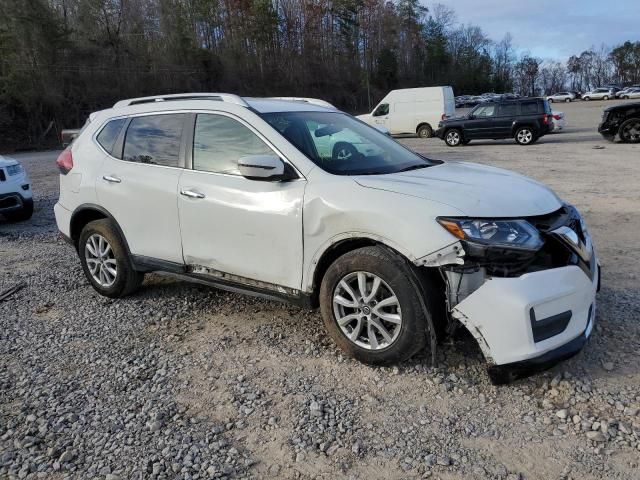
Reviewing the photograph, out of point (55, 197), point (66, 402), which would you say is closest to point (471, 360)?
point (66, 402)

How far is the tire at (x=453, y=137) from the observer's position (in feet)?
64.6

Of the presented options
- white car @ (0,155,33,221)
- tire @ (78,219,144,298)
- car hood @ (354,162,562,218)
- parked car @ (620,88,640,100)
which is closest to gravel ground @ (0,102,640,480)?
tire @ (78,219,144,298)

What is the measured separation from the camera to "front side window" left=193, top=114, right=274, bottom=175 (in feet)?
12.3

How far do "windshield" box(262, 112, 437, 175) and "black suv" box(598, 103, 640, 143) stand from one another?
15393 mm

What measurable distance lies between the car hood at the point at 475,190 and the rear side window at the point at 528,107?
16487 millimetres

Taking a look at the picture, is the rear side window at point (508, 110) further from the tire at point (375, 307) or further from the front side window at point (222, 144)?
the tire at point (375, 307)

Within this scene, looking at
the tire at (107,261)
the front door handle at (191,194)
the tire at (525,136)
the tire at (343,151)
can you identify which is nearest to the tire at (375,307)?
Answer: the tire at (343,151)

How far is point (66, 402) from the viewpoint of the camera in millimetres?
3111

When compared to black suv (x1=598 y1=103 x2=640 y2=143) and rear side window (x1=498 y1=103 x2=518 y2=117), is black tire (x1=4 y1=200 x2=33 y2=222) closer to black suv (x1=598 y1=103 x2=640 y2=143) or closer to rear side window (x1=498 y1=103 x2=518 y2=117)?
rear side window (x1=498 y1=103 x2=518 y2=117)

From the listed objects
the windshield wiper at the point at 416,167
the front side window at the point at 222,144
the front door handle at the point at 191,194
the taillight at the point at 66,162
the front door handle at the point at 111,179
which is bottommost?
the front door handle at the point at 191,194

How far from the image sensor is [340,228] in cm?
323

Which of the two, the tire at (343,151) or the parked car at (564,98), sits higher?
the parked car at (564,98)

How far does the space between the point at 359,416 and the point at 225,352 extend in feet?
4.02

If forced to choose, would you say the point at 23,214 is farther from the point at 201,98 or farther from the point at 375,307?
the point at 375,307
